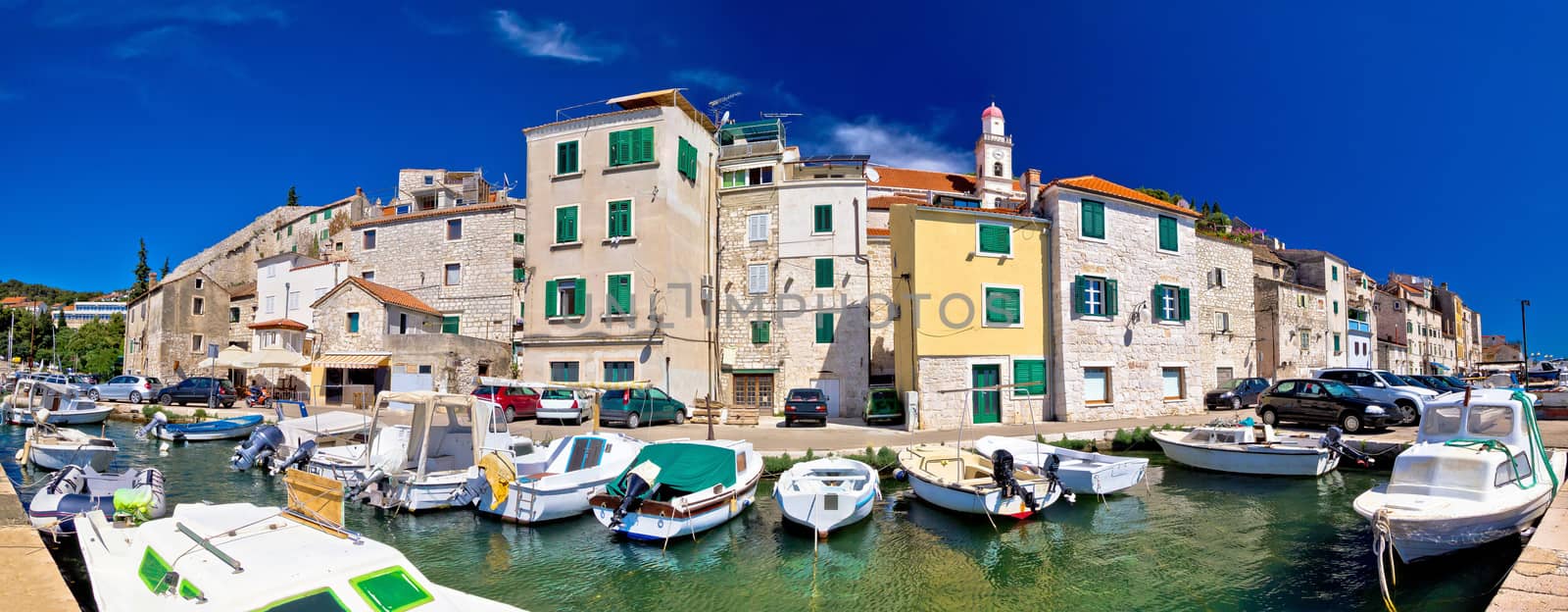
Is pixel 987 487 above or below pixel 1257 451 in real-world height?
below

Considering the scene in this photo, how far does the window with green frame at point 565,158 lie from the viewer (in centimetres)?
2980

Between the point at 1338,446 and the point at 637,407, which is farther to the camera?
the point at 637,407

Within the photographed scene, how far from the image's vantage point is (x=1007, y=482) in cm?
1316

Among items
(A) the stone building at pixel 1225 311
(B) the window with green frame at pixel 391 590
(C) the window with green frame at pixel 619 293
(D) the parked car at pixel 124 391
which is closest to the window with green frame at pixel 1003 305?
(C) the window with green frame at pixel 619 293

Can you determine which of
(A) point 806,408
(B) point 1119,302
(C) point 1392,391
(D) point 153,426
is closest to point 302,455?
(D) point 153,426

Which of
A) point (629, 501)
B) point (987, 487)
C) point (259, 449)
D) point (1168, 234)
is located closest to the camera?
point (629, 501)

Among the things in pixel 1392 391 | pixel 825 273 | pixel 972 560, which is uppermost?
pixel 825 273

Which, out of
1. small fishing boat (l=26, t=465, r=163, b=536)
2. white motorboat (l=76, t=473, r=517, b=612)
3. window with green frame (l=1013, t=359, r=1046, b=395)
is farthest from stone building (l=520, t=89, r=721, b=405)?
white motorboat (l=76, t=473, r=517, b=612)

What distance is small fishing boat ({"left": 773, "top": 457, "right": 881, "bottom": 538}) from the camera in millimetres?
12047

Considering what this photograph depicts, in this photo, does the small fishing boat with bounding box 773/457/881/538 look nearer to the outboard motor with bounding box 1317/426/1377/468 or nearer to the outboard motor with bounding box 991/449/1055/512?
the outboard motor with bounding box 991/449/1055/512

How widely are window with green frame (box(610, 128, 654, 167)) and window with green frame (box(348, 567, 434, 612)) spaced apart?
2381 cm

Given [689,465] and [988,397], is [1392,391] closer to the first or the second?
[988,397]

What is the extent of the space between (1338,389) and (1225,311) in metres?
14.8

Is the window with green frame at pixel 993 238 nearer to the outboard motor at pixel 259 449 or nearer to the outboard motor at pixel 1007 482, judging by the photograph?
Result: the outboard motor at pixel 1007 482
